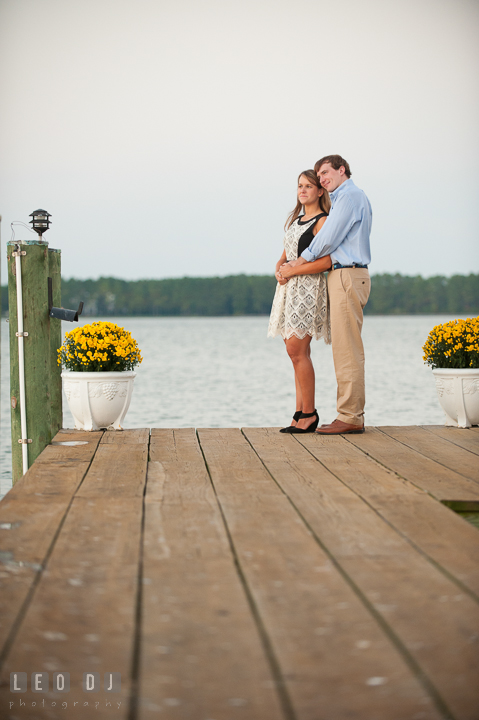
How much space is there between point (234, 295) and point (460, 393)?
44.5 m

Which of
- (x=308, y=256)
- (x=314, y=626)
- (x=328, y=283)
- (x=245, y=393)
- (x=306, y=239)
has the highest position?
(x=306, y=239)

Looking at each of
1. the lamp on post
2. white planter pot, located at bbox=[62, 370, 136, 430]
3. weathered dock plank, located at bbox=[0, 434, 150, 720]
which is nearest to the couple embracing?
white planter pot, located at bbox=[62, 370, 136, 430]

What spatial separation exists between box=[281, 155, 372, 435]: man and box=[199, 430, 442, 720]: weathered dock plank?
5.73ft

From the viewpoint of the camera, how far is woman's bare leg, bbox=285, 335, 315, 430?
4207 millimetres

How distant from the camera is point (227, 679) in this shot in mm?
1231

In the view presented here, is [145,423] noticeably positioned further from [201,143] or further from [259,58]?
[201,143]

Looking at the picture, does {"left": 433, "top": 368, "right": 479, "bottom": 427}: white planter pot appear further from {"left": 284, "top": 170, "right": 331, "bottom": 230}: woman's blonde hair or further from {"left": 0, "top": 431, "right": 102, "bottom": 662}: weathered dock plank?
{"left": 0, "top": 431, "right": 102, "bottom": 662}: weathered dock plank

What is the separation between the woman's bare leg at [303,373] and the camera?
4.21 metres

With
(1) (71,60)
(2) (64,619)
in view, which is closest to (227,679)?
(2) (64,619)

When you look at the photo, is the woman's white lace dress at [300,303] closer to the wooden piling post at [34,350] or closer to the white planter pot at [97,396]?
the white planter pot at [97,396]

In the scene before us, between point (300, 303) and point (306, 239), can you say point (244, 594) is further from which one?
point (306, 239)

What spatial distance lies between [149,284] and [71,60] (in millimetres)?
27206

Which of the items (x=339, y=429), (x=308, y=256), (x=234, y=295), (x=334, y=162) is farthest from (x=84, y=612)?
(x=234, y=295)

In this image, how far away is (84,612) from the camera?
59.6 inches
